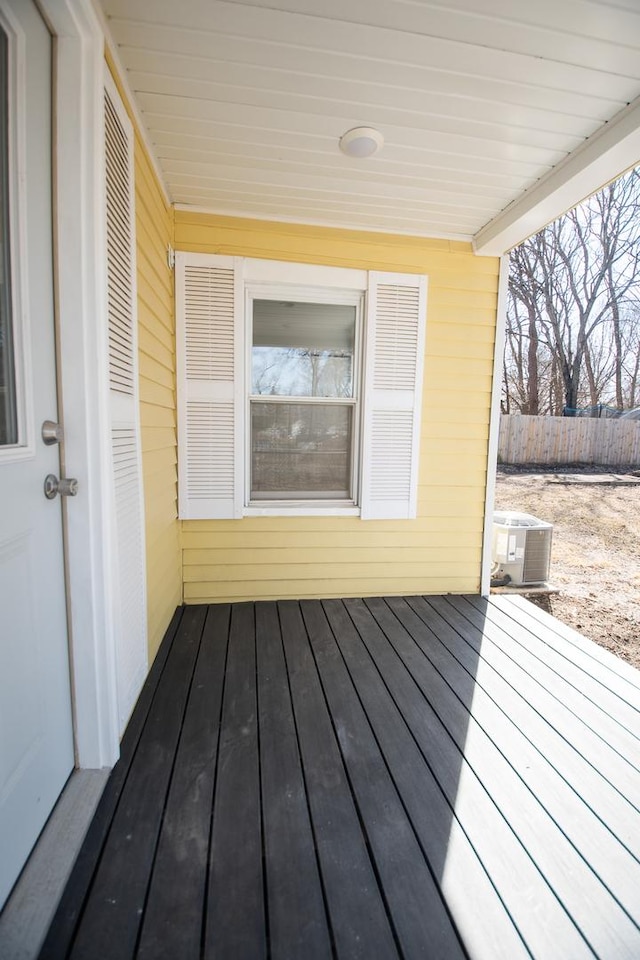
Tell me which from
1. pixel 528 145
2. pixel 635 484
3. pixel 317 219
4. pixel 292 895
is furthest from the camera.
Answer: pixel 635 484

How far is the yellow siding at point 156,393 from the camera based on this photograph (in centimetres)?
194

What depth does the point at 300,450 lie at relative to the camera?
2.82m

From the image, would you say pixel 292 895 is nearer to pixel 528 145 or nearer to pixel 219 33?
pixel 219 33

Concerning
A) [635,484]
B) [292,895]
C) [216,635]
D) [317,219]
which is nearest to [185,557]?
[216,635]

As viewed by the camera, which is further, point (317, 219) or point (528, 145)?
point (317, 219)

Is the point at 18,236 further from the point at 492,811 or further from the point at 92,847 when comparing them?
the point at 492,811

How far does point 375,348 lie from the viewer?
2750 millimetres

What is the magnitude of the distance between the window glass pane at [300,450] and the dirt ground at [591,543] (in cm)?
217

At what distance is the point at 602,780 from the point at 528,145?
8.35 feet

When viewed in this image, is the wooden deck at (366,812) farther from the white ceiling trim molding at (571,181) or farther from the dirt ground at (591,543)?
the white ceiling trim molding at (571,181)

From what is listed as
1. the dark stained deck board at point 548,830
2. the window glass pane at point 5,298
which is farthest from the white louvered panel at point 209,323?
the dark stained deck board at point 548,830

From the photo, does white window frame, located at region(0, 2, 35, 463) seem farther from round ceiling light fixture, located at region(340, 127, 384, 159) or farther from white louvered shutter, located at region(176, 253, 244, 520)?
white louvered shutter, located at region(176, 253, 244, 520)

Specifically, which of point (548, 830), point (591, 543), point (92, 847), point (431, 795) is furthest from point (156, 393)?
point (591, 543)

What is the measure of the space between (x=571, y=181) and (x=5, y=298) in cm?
236
